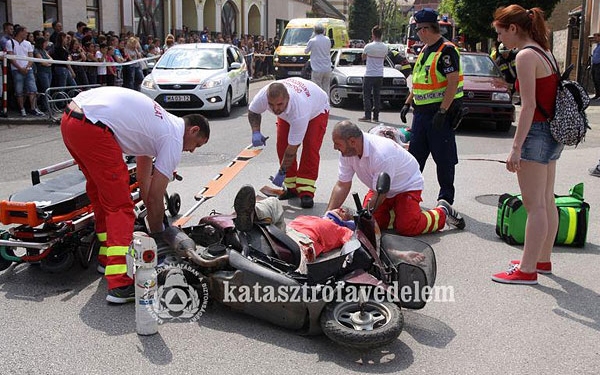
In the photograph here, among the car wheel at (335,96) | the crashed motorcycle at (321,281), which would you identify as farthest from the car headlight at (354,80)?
the crashed motorcycle at (321,281)

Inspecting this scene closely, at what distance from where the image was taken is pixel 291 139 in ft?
22.3

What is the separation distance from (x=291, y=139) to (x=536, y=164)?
280cm

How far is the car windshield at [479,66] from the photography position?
48.3ft

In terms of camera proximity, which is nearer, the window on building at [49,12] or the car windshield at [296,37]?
the window on building at [49,12]

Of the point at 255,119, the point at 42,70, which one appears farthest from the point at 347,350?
the point at 42,70

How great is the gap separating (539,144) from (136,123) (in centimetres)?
281

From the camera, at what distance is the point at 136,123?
4.52m

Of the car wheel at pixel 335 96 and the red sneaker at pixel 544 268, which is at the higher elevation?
the car wheel at pixel 335 96

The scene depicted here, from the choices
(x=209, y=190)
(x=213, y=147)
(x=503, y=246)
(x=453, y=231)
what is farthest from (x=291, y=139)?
(x=213, y=147)

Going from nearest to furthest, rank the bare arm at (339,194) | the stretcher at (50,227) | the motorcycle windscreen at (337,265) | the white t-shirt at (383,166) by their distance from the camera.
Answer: the motorcycle windscreen at (337,265)
the stretcher at (50,227)
the white t-shirt at (383,166)
the bare arm at (339,194)

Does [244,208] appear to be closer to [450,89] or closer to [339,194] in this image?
[339,194]

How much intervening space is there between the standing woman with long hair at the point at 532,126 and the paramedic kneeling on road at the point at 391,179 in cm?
129

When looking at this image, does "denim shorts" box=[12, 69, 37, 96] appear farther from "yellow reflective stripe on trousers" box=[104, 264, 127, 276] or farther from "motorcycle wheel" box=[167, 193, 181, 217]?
"yellow reflective stripe on trousers" box=[104, 264, 127, 276]

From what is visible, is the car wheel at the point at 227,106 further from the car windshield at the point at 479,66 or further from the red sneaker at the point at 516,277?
the red sneaker at the point at 516,277
